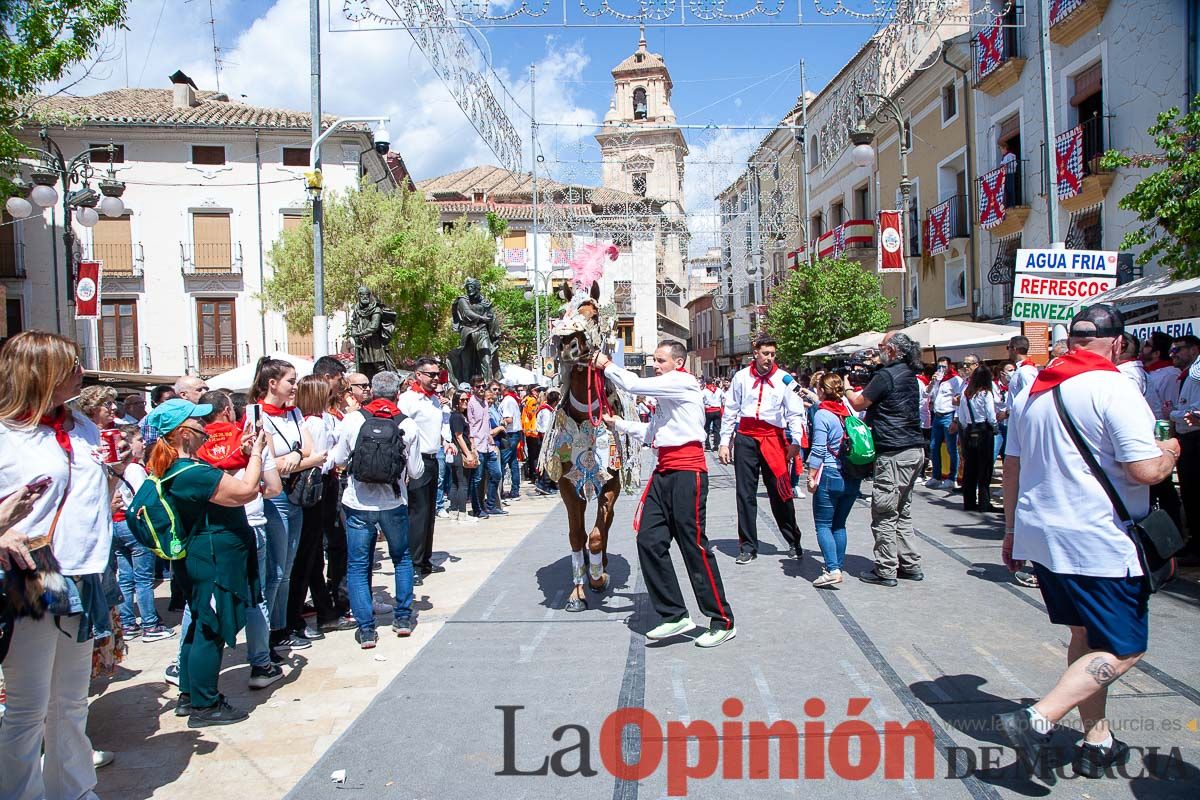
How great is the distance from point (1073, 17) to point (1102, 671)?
17.8 metres

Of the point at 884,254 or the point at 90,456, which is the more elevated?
the point at 884,254

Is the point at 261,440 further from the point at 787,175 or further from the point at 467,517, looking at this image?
the point at 787,175

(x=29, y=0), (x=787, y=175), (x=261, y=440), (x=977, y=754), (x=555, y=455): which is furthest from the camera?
(x=787, y=175)

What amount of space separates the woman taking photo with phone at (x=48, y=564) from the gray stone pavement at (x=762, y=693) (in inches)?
38.8

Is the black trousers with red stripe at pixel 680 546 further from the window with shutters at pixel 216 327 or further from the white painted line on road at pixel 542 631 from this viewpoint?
the window with shutters at pixel 216 327

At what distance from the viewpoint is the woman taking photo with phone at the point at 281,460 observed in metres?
5.24

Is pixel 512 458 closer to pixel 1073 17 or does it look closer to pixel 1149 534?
pixel 1149 534

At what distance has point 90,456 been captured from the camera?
3418 mm

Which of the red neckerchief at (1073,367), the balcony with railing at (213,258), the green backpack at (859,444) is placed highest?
the balcony with railing at (213,258)

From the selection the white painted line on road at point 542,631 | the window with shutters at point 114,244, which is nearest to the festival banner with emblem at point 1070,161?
the white painted line on road at point 542,631

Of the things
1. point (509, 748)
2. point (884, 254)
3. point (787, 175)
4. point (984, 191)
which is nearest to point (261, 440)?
point (509, 748)

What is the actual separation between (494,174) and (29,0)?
53262 millimetres

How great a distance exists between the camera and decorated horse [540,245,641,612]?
6.57m

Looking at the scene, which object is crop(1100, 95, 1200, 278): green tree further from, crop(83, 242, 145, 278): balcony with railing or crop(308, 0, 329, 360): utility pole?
crop(83, 242, 145, 278): balcony with railing
